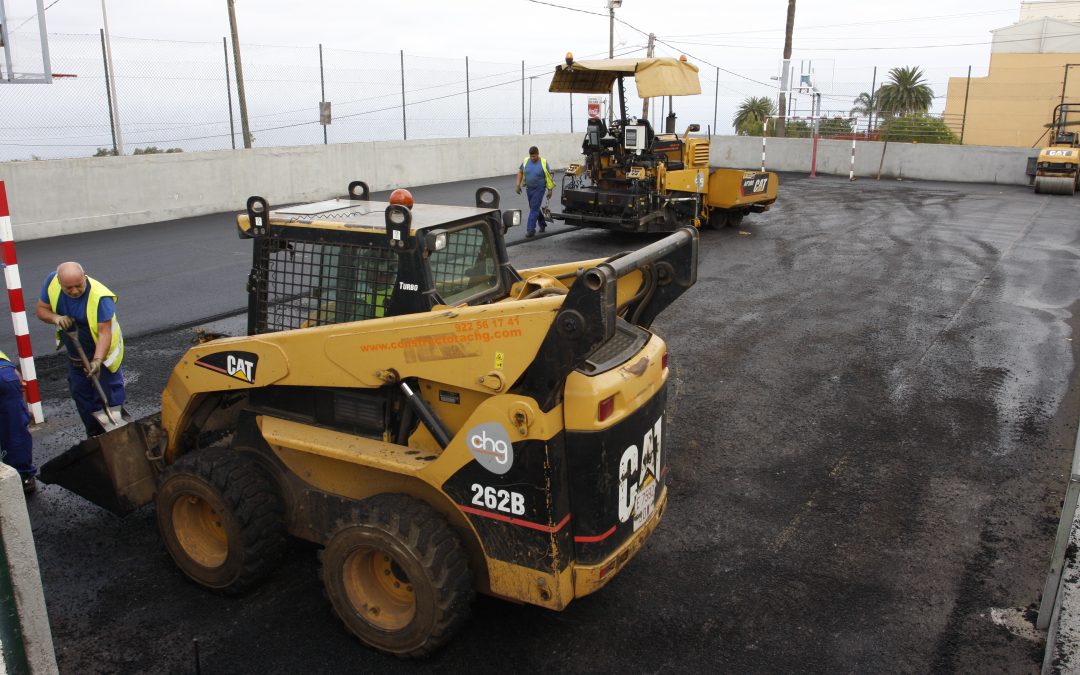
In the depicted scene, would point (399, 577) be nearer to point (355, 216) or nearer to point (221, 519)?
point (221, 519)

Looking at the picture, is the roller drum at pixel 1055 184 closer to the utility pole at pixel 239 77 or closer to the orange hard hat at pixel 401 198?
the utility pole at pixel 239 77

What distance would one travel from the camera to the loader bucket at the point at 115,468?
468cm

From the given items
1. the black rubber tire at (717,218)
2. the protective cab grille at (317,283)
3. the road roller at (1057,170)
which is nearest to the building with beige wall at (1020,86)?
the road roller at (1057,170)

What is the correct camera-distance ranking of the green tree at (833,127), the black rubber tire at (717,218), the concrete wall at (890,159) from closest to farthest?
the black rubber tire at (717,218)
the concrete wall at (890,159)
the green tree at (833,127)

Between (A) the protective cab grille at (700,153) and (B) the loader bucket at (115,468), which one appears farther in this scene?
(A) the protective cab grille at (700,153)

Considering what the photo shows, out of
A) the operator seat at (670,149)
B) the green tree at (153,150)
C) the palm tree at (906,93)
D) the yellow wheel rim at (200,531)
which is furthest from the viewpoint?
the palm tree at (906,93)

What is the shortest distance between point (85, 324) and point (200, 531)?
2.02 meters

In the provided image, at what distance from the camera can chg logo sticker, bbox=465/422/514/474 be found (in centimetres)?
349

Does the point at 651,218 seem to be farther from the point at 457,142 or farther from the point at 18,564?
the point at 18,564

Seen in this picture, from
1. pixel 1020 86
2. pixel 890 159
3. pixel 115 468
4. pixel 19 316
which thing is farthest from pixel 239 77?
pixel 1020 86

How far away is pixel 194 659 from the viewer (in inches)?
153

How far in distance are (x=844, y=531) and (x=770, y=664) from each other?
1484 mm

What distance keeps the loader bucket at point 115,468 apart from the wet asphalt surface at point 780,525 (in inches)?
11.6

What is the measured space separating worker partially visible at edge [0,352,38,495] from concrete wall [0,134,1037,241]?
1025 cm
